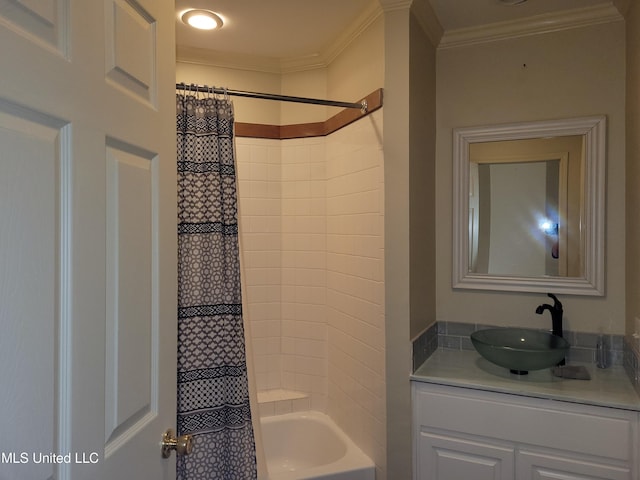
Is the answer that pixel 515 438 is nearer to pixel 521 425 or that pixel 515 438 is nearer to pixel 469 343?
pixel 521 425

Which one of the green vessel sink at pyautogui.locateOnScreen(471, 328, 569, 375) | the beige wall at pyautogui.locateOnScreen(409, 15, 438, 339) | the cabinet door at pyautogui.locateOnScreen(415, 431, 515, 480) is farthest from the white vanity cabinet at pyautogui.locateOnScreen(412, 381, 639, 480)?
the beige wall at pyautogui.locateOnScreen(409, 15, 438, 339)

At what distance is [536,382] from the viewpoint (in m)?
1.78

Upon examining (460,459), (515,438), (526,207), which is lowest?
(460,459)

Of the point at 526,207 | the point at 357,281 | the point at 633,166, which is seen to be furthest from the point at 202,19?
the point at 633,166

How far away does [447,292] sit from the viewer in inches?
89.7

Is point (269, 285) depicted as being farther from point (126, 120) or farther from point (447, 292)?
point (126, 120)

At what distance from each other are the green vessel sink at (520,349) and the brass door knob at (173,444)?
128 cm

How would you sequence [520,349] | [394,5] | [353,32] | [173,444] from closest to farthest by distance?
[173,444]
[520,349]
[394,5]
[353,32]

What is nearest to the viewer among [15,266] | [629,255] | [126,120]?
[15,266]

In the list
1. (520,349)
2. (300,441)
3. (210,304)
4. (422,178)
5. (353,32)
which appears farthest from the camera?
(300,441)

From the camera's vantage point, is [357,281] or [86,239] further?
[357,281]

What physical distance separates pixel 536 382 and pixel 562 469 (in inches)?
12.7

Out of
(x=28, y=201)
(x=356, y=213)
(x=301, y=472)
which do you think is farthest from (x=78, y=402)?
(x=356, y=213)

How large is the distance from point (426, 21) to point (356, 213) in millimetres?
983
